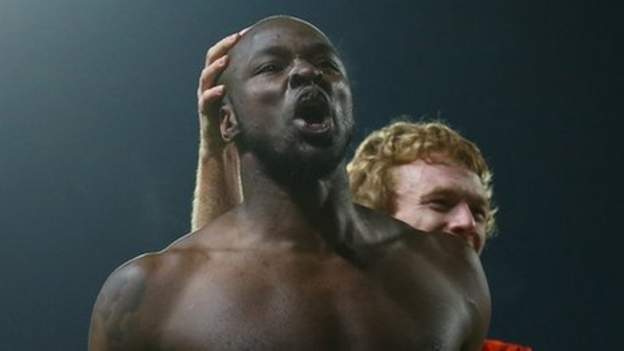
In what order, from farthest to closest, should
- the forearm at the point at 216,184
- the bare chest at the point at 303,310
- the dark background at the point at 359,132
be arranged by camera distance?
1. the dark background at the point at 359,132
2. the forearm at the point at 216,184
3. the bare chest at the point at 303,310

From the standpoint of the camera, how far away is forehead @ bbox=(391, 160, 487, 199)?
1.46m

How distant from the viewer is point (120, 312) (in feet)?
3.08

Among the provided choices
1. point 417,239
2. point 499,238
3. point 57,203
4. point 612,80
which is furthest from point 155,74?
point 417,239

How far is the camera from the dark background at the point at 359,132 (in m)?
2.11

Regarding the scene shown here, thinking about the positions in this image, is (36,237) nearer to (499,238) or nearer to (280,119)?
(499,238)

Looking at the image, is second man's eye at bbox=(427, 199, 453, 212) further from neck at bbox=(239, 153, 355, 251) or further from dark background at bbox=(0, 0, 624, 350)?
dark background at bbox=(0, 0, 624, 350)

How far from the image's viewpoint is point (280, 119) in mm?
952

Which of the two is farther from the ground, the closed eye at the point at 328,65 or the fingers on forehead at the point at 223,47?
the fingers on forehead at the point at 223,47

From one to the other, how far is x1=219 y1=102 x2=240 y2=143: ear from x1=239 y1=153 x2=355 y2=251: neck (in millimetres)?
25

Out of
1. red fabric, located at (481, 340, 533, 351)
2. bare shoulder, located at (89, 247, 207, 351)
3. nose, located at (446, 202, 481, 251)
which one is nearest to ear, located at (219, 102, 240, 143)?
bare shoulder, located at (89, 247, 207, 351)

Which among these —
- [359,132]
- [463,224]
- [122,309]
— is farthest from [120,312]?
[359,132]

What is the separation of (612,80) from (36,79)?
1.02 meters

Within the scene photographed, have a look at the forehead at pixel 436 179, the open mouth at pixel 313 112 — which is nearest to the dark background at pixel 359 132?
the forehead at pixel 436 179

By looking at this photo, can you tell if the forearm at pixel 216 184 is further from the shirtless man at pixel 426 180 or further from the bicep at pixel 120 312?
the shirtless man at pixel 426 180
